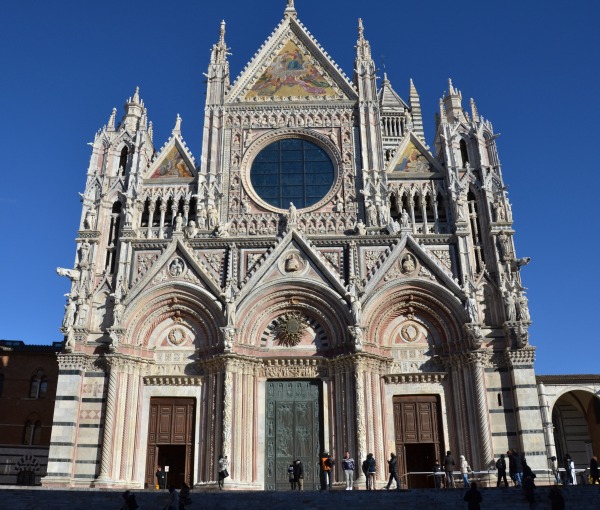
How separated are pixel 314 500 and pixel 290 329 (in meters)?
8.48

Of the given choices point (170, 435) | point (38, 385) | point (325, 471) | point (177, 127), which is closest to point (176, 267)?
point (170, 435)

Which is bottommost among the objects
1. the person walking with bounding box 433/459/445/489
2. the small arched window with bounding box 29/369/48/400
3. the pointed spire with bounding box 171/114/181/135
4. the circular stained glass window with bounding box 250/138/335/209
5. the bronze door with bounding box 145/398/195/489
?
the person walking with bounding box 433/459/445/489

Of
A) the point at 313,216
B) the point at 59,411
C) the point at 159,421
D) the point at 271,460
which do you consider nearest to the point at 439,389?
the point at 271,460

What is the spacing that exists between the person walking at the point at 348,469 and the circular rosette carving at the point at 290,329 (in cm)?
520

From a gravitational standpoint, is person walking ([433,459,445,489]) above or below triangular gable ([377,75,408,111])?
below

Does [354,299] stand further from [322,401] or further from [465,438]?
[465,438]

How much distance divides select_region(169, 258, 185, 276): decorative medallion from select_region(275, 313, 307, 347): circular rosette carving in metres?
4.27

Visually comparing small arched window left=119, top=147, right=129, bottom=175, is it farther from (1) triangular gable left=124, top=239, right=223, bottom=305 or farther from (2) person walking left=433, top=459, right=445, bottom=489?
(2) person walking left=433, top=459, right=445, bottom=489

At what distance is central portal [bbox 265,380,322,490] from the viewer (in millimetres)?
21719

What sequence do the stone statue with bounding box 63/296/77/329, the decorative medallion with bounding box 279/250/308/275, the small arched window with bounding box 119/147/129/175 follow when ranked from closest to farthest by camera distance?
the stone statue with bounding box 63/296/77/329
the decorative medallion with bounding box 279/250/308/275
the small arched window with bounding box 119/147/129/175

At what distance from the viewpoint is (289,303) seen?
78.2 ft

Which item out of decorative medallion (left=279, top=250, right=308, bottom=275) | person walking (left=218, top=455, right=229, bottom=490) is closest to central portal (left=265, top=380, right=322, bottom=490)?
person walking (left=218, top=455, right=229, bottom=490)

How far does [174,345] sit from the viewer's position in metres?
23.7

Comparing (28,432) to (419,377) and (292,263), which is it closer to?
(292,263)
